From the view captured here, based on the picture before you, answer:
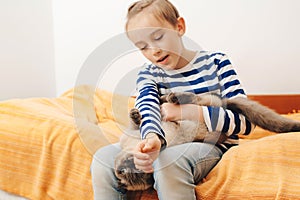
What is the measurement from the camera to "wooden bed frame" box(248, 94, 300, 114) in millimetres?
1585

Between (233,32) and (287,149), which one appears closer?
(287,149)

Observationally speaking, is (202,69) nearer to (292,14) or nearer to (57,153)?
(57,153)

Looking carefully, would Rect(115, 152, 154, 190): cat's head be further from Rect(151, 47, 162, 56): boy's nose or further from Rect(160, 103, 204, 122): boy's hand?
Rect(151, 47, 162, 56): boy's nose

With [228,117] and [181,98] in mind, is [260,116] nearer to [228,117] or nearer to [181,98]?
[228,117]

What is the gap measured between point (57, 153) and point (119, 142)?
0.20 meters

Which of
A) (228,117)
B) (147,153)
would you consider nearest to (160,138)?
(147,153)

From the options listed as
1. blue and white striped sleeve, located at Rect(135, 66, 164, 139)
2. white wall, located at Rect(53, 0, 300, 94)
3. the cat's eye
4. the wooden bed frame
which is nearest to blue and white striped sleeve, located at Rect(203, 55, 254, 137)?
blue and white striped sleeve, located at Rect(135, 66, 164, 139)

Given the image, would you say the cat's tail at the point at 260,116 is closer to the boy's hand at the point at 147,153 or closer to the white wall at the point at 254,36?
the boy's hand at the point at 147,153

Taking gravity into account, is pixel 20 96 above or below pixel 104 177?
below

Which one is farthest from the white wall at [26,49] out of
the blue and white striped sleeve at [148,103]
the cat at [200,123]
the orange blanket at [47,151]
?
the cat at [200,123]

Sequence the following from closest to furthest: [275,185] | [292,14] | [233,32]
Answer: [275,185]
[292,14]
[233,32]

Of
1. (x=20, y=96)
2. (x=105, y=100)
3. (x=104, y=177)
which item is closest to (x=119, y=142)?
(x=104, y=177)

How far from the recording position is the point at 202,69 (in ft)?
3.32

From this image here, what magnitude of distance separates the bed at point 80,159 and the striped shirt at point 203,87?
0.23 feet
